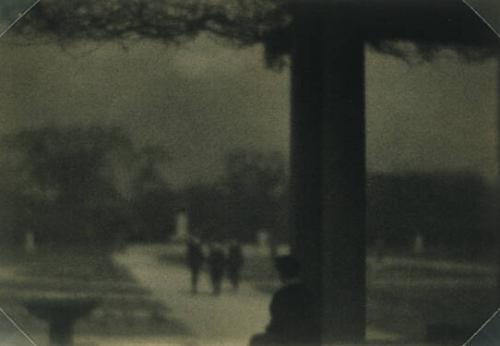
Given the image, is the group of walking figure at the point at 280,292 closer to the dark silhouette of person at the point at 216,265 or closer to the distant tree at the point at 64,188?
the dark silhouette of person at the point at 216,265

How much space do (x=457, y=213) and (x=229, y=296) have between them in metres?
1.15

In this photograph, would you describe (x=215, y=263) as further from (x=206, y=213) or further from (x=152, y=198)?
(x=152, y=198)

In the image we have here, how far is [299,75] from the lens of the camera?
448 centimetres

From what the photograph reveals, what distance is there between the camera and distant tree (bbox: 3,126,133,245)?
4.39m

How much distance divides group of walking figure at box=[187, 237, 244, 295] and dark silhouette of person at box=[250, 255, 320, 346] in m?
0.22

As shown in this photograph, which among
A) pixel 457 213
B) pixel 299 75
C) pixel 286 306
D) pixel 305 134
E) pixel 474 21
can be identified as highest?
pixel 474 21

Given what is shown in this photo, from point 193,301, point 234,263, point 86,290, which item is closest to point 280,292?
point 234,263

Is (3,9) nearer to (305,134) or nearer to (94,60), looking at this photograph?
(94,60)

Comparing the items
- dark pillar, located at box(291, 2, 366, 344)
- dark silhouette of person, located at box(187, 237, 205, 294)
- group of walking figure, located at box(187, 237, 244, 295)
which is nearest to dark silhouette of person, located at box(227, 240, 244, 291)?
group of walking figure, located at box(187, 237, 244, 295)

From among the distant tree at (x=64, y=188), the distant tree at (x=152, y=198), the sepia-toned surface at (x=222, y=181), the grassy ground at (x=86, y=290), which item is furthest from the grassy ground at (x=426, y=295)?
the distant tree at (x=64, y=188)

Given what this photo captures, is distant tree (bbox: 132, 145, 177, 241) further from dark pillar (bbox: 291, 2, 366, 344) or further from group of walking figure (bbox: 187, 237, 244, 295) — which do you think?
dark pillar (bbox: 291, 2, 366, 344)

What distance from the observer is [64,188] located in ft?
14.5

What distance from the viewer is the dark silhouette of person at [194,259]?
14.4 ft

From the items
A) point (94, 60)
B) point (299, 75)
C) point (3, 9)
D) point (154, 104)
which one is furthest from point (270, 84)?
point (3, 9)
